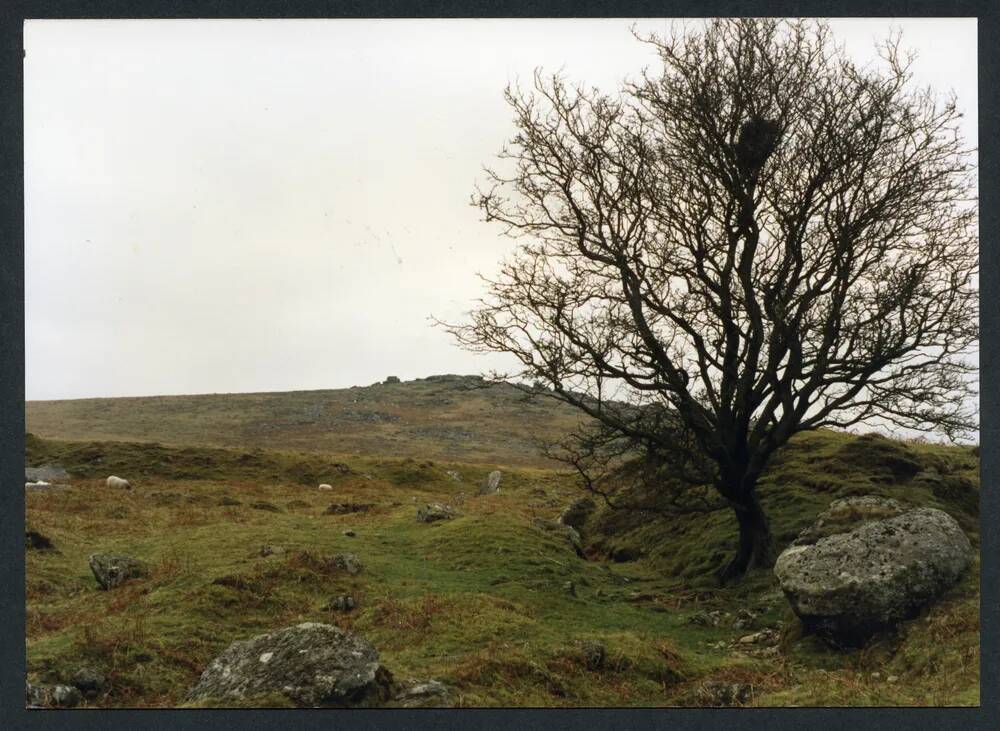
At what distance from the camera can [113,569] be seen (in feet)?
49.3

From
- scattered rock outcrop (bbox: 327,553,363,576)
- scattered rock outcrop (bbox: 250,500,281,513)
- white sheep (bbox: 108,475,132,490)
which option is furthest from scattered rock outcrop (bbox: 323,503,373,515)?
white sheep (bbox: 108,475,132,490)

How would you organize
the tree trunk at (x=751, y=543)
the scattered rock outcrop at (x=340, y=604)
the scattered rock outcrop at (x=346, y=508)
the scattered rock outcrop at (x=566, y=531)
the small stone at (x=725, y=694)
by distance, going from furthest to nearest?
1. the scattered rock outcrop at (x=346, y=508)
2. the scattered rock outcrop at (x=566, y=531)
3. the tree trunk at (x=751, y=543)
4. the scattered rock outcrop at (x=340, y=604)
5. the small stone at (x=725, y=694)

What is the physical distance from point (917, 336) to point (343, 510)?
64.0 feet

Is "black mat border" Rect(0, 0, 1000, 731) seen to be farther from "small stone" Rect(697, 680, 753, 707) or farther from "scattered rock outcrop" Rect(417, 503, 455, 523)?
"scattered rock outcrop" Rect(417, 503, 455, 523)

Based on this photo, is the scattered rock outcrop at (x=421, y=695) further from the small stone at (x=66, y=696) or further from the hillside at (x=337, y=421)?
the hillside at (x=337, y=421)

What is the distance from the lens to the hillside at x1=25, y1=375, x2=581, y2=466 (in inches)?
2446

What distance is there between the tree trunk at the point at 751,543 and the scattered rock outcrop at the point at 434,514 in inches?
372

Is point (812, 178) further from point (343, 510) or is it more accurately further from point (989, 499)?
point (343, 510)

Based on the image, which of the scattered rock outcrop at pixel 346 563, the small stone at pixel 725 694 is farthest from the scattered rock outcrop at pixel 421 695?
the scattered rock outcrop at pixel 346 563

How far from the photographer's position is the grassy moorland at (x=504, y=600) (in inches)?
436

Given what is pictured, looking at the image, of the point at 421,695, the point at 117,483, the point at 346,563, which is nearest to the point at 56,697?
the point at 421,695

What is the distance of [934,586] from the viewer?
12.1 metres

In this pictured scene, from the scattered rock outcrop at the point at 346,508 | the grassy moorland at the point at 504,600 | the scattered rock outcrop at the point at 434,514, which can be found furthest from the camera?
the scattered rock outcrop at the point at 346,508

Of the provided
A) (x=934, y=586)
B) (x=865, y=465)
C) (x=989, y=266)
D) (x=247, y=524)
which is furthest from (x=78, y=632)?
(x=865, y=465)
